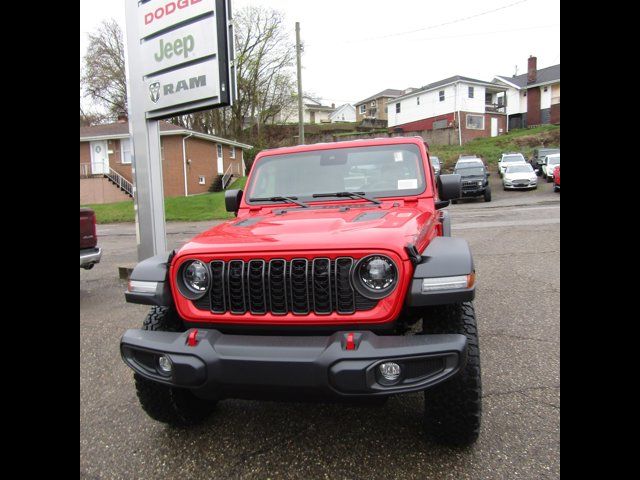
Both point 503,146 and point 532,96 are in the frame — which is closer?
point 503,146

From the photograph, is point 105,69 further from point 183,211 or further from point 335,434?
point 335,434

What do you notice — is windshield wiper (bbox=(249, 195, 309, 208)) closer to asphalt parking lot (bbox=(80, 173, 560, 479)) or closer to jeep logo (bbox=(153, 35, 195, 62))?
asphalt parking lot (bbox=(80, 173, 560, 479))

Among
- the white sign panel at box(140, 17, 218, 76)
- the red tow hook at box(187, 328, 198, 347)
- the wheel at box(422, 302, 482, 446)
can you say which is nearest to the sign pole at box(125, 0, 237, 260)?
the white sign panel at box(140, 17, 218, 76)

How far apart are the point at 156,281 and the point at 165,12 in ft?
15.4

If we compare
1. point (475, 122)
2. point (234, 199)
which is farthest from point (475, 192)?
point (475, 122)

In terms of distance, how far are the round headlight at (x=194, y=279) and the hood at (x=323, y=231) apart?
0.27 ft

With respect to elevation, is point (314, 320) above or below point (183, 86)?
below

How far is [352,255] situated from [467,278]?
Answer: 0.56 metres

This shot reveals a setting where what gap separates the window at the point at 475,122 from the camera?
138ft

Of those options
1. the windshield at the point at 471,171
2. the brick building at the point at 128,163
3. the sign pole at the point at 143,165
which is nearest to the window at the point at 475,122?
the brick building at the point at 128,163

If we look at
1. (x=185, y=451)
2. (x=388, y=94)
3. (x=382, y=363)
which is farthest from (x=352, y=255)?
(x=388, y=94)

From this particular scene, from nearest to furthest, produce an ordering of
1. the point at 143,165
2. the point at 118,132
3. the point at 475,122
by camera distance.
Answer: the point at 143,165 → the point at 118,132 → the point at 475,122

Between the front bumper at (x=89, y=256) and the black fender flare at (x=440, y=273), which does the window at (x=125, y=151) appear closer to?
the front bumper at (x=89, y=256)

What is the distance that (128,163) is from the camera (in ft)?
97.8
